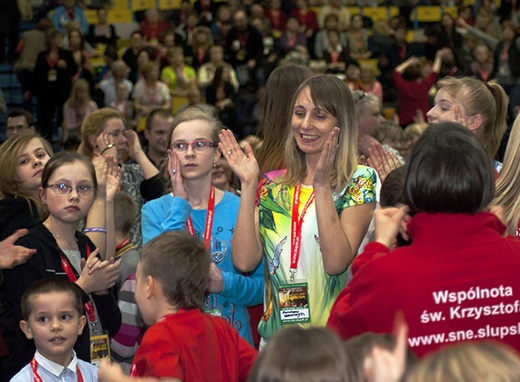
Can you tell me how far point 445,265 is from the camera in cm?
250

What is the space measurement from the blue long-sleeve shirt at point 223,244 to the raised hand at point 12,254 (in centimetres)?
51

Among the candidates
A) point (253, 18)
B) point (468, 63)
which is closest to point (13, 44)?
point (253, 18)

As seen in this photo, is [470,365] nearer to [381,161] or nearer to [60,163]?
[381,161]

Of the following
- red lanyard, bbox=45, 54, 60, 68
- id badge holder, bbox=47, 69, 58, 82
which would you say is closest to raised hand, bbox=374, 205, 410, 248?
id badge holder, bbox=47, 69, 58, 82

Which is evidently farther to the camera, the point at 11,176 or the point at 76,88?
Result: the point at 76,88

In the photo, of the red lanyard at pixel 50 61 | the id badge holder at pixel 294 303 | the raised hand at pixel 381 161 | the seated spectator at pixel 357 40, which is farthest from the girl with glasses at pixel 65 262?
the seated spectator at pixel 357 40

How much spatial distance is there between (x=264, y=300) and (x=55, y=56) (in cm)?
971

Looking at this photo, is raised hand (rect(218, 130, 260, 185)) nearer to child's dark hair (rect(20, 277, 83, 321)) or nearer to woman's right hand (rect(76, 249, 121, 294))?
woman's right hand (rect(76, 249, 121, 294))

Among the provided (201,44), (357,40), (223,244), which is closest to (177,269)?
(223,244)

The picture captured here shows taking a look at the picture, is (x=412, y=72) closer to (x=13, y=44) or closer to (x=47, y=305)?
(x=13, y=44)

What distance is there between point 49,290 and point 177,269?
0.90 m

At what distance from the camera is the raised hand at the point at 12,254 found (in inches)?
151

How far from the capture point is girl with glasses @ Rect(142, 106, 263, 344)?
3.79m

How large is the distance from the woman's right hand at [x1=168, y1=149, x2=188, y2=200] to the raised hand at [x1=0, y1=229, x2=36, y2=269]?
660mm
